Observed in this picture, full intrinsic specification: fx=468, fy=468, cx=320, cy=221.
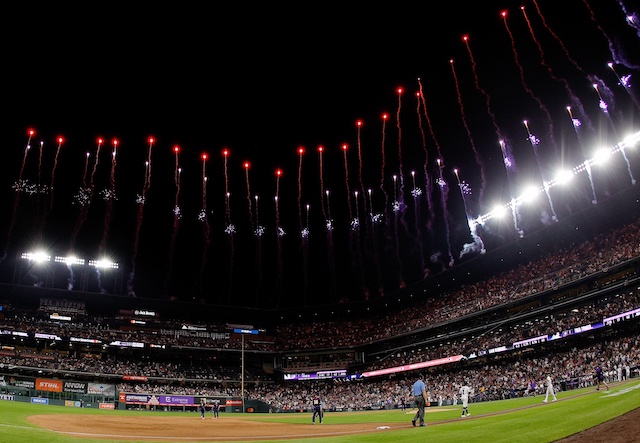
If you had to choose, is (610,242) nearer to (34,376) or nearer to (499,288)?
(499,288)

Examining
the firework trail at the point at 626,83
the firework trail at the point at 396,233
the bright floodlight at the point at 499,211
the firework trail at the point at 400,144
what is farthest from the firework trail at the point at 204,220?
the firework trail at the point at 626,83

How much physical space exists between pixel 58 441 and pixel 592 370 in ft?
125

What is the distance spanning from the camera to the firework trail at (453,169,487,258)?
182 ft

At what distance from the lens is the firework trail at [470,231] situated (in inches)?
2184

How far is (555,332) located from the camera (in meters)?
44.2

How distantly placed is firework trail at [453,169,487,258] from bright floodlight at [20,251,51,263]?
56.1 metres

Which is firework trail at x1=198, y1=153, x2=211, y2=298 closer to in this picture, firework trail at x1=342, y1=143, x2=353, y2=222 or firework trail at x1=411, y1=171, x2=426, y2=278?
firework trail at x1=342, y1=143, x2=353, y2=222

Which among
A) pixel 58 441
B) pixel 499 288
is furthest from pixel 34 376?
pixel 499 288

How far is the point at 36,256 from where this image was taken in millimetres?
64375

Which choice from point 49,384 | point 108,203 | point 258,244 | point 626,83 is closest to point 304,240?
point 258,244

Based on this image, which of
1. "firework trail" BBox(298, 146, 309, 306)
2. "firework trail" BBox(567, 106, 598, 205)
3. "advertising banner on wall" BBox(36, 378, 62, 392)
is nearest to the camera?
"firework trail" BBox(567, 106, 598, 205)

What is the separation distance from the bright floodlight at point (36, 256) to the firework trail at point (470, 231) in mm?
56084

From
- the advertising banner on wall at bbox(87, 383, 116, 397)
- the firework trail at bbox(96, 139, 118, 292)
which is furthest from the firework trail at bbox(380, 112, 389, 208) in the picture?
the advertising banner on wall at bbox(87, 383, 116, 397)

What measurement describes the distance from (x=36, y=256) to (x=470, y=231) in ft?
192
